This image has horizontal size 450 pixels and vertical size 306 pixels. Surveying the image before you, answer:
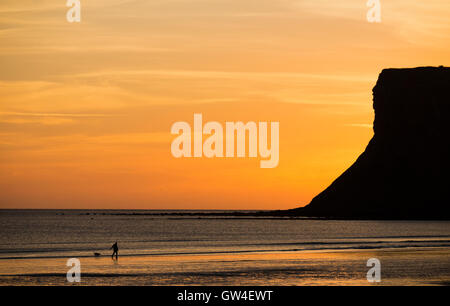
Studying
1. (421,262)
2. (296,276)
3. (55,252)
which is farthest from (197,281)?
(55,252)

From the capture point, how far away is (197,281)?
41.3 metres

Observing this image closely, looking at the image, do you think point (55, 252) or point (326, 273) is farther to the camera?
point (55, 252)

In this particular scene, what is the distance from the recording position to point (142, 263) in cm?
5450

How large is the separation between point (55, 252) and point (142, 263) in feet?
56.0

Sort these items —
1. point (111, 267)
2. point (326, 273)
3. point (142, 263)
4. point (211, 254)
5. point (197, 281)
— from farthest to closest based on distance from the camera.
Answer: point (211, 254) < point (142, 263) < point (111, 267) < point (326, 273) < point (197, 281)

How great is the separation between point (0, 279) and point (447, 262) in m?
32.1

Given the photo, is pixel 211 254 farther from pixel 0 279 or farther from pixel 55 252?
pixel 0 279

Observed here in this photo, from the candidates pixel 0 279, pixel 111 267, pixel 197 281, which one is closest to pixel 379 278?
pixel 197 281

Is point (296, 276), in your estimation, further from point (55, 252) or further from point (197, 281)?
point (55, 252)
